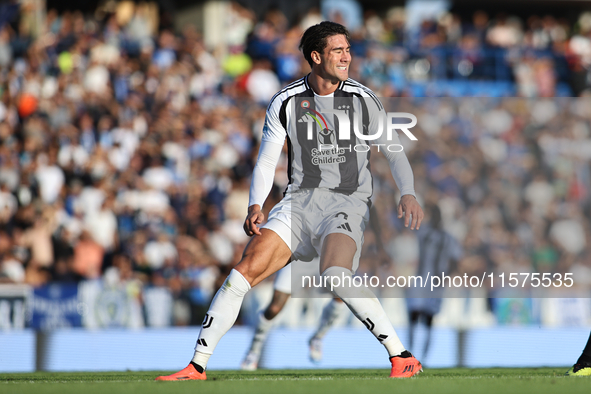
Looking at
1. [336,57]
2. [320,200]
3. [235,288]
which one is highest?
[336,57]

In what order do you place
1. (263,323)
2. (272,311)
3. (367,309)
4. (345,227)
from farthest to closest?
1. (263,323)
2. (272,311)
3. (345,227)
4. (367,309)

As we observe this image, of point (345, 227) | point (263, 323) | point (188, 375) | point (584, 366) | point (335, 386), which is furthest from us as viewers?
point (263, 323)

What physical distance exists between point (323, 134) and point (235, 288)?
4.35 ft

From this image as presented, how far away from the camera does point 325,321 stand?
910 cm

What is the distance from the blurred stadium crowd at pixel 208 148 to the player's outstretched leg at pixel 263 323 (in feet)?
7.52

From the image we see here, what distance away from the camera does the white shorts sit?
5875 mm

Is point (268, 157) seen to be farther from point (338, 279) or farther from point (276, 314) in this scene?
point (276, 314)

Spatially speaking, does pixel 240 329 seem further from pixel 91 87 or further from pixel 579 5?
pixel 579 5

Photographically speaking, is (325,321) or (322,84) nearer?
(322,84)

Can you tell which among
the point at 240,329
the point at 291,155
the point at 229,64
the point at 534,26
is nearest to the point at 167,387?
the point at 291,155

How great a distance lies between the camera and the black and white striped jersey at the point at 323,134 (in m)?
6.10

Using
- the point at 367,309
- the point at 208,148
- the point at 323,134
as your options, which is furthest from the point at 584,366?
the point at 208,148

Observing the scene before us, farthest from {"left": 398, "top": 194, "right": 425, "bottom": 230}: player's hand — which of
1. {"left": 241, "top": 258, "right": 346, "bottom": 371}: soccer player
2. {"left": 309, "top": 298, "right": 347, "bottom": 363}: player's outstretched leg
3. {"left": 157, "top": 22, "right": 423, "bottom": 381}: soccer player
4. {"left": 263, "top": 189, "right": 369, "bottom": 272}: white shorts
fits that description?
{"left": 309, "top": 298, "right": 347, "bottom": 363}: player's outstretched leg

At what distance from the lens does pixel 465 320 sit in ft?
36.7
